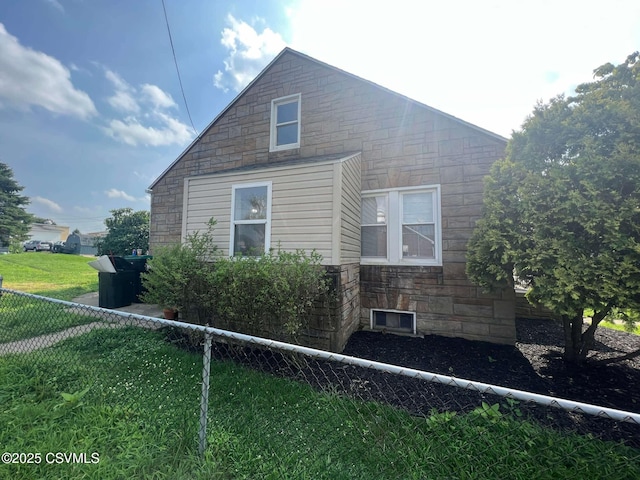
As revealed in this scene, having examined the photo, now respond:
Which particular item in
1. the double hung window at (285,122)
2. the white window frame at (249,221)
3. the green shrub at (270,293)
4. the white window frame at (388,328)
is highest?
the double hung window at (285,122)

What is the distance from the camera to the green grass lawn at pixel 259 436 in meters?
1.81

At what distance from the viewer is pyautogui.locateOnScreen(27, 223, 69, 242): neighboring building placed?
146 feet

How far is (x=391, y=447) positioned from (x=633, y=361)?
439 centimetres

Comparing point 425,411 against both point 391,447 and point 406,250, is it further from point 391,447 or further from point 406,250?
point 406,250

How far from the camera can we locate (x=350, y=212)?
477 cm

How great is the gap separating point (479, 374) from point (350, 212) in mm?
3128

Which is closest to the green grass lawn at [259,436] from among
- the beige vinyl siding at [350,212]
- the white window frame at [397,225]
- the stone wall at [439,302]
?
the beige vinyl siding at [350,212]

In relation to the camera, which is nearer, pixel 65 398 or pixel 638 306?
pixel 65 398

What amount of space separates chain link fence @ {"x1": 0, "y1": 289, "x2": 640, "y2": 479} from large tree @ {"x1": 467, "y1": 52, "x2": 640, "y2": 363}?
52.9 inches

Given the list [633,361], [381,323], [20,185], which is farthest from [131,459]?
[20,185]

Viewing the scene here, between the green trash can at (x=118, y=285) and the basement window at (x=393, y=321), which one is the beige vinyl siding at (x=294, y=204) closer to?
the basement window at (x=393, y=321)

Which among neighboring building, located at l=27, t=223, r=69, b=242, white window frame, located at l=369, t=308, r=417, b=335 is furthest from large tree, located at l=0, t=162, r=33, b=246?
white window frame, located at l=369, t=308, r=417, b=335

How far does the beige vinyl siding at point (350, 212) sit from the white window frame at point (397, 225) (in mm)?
464

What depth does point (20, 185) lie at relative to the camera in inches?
1104
